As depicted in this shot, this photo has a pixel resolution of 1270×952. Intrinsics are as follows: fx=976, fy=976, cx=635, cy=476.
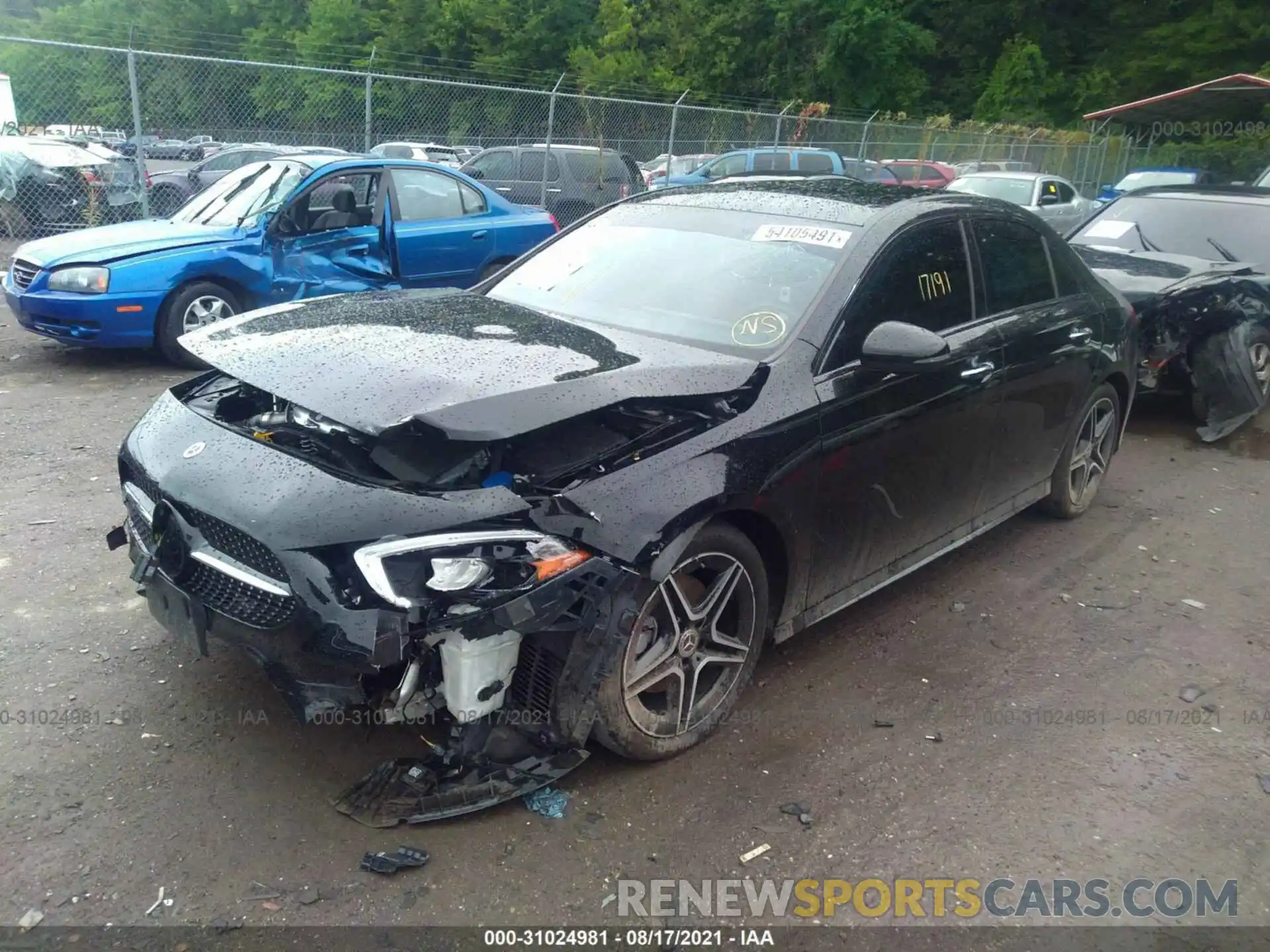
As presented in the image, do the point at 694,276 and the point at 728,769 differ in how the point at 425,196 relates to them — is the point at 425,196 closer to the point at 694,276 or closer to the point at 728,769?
the point at 694,276

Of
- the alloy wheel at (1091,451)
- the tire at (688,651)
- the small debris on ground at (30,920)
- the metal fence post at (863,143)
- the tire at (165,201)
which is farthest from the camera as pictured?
the metal fence post at (863,143)

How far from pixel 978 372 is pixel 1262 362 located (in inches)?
201

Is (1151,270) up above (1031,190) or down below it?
below

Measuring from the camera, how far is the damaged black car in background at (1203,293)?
7129 mm

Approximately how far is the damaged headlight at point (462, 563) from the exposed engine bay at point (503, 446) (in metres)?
0.15

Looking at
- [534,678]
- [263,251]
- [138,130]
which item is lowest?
[534,678]

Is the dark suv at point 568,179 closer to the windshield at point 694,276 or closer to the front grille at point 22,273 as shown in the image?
the front grille at point 22,273

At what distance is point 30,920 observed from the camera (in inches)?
94.4

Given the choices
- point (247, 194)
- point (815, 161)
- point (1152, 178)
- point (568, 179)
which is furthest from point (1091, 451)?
point (1152, 178)

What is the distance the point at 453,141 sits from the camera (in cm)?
2280

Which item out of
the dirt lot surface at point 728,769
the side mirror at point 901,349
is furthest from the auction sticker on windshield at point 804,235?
the dirt lot surface at point 728,769

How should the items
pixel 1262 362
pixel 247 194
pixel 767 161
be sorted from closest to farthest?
pixel 1262 362 → pixel 247 194 → pixel 767 161

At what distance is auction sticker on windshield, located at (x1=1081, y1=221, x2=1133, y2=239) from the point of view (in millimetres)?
8438

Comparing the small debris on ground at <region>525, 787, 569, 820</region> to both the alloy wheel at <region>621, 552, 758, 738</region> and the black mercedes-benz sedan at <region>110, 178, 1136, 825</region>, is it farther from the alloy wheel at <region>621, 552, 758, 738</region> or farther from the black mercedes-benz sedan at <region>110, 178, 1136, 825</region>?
the alloy wheel at <region>621, 552, 758, 738</region>
